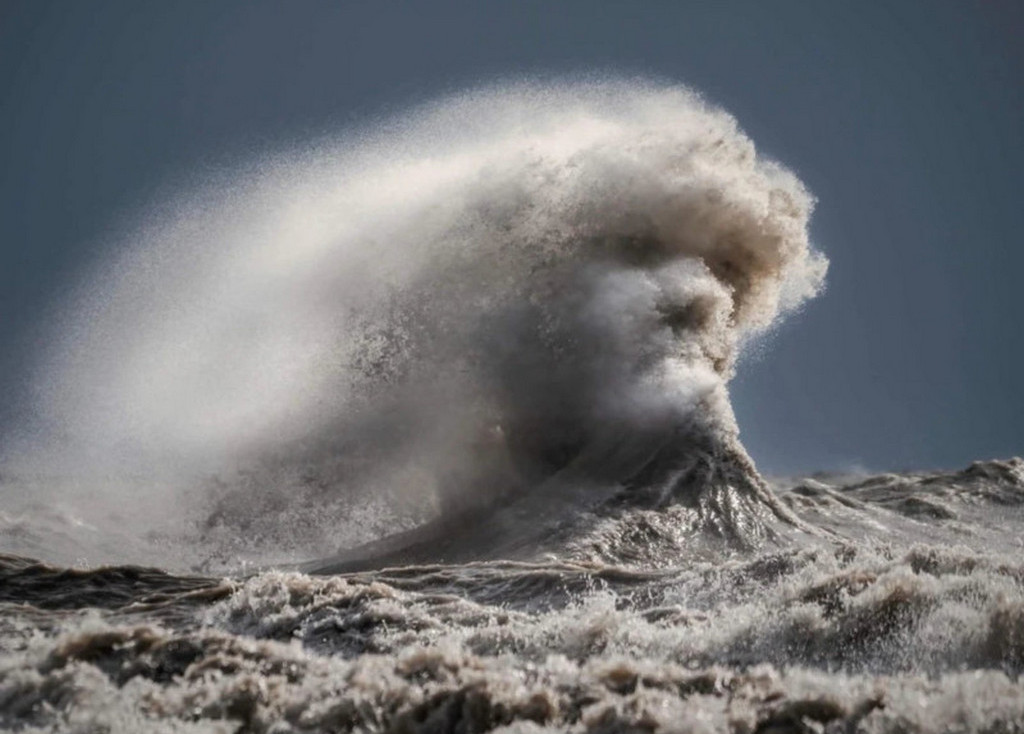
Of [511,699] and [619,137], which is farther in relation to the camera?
[619,137]

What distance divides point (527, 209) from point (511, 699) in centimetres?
2279

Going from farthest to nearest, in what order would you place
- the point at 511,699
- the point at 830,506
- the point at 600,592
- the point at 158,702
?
the point at 830,506, the point at 600,592, the point at 158,702, the point at 511,699

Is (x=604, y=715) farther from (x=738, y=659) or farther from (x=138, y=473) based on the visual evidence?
(x=138, y=473)

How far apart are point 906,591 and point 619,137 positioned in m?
22.1

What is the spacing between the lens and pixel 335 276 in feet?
110

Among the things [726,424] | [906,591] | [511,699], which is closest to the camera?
[511,699]

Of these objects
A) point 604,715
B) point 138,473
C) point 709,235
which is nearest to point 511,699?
point 604,715

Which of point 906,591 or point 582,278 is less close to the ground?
point 582,278

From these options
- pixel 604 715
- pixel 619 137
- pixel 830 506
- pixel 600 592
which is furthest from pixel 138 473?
pixel 604 715

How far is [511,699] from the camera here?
829 centimetres

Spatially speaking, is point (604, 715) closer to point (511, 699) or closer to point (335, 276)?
point (511, 699)

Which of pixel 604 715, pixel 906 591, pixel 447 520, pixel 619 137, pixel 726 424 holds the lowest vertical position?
pixel 604 715

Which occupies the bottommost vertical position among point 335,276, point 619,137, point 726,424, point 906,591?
point 906,591

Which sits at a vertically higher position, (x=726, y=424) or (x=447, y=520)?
(x=726, y=424)
